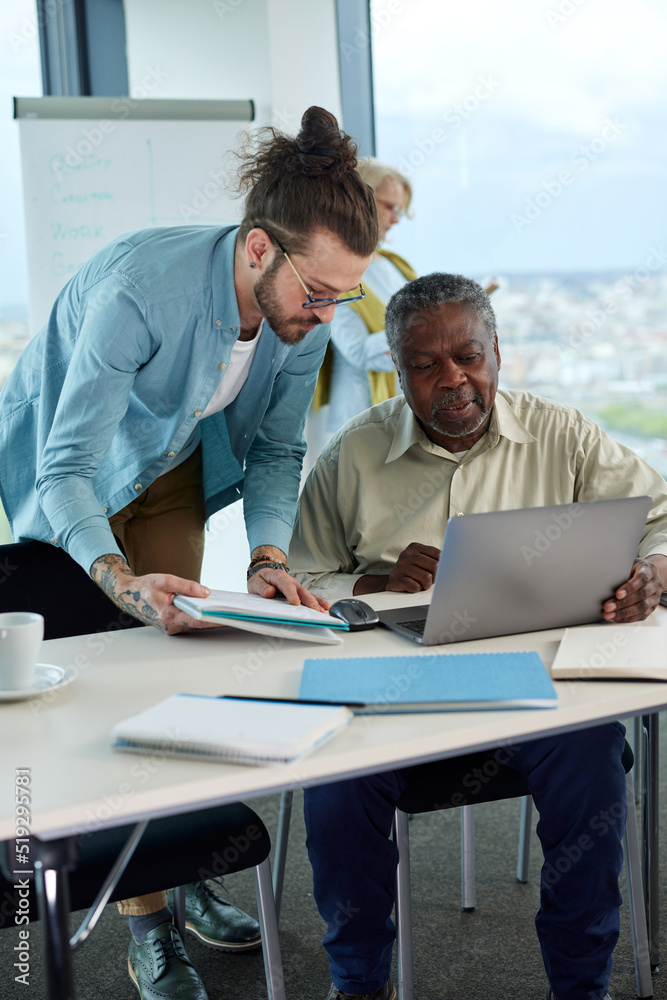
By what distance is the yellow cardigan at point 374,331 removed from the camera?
3.10 m

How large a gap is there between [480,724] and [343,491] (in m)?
0.99

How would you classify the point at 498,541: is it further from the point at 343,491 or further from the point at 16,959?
the point at 16,959

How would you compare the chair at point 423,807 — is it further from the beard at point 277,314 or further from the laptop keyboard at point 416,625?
the beard at point 277,314

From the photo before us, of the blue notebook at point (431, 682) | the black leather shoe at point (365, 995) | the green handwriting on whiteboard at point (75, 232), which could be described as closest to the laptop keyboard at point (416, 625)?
the blue notebook at point (431, 682)

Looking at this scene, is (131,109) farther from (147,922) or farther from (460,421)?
(147,922)

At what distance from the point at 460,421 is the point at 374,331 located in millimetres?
1339

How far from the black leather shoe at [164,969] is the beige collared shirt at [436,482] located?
0.69 m

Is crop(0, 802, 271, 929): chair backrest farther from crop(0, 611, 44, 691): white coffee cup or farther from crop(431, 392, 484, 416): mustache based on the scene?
crop(431, 392, 484, 416): mustache

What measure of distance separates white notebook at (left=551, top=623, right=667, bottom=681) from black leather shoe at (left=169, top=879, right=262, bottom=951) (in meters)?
0.97

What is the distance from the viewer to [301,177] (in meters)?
1.48

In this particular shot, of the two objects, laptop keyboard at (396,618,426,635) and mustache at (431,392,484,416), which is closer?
laptop keyboard at (396,618,426,635)

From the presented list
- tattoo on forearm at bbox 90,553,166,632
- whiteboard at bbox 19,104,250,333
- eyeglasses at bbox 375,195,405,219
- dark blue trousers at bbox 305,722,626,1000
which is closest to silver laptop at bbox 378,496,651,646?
dark blue trousers at bbox 305,722,626,1000

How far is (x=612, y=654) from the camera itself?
1170 millimetres

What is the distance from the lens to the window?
3.64 meters
